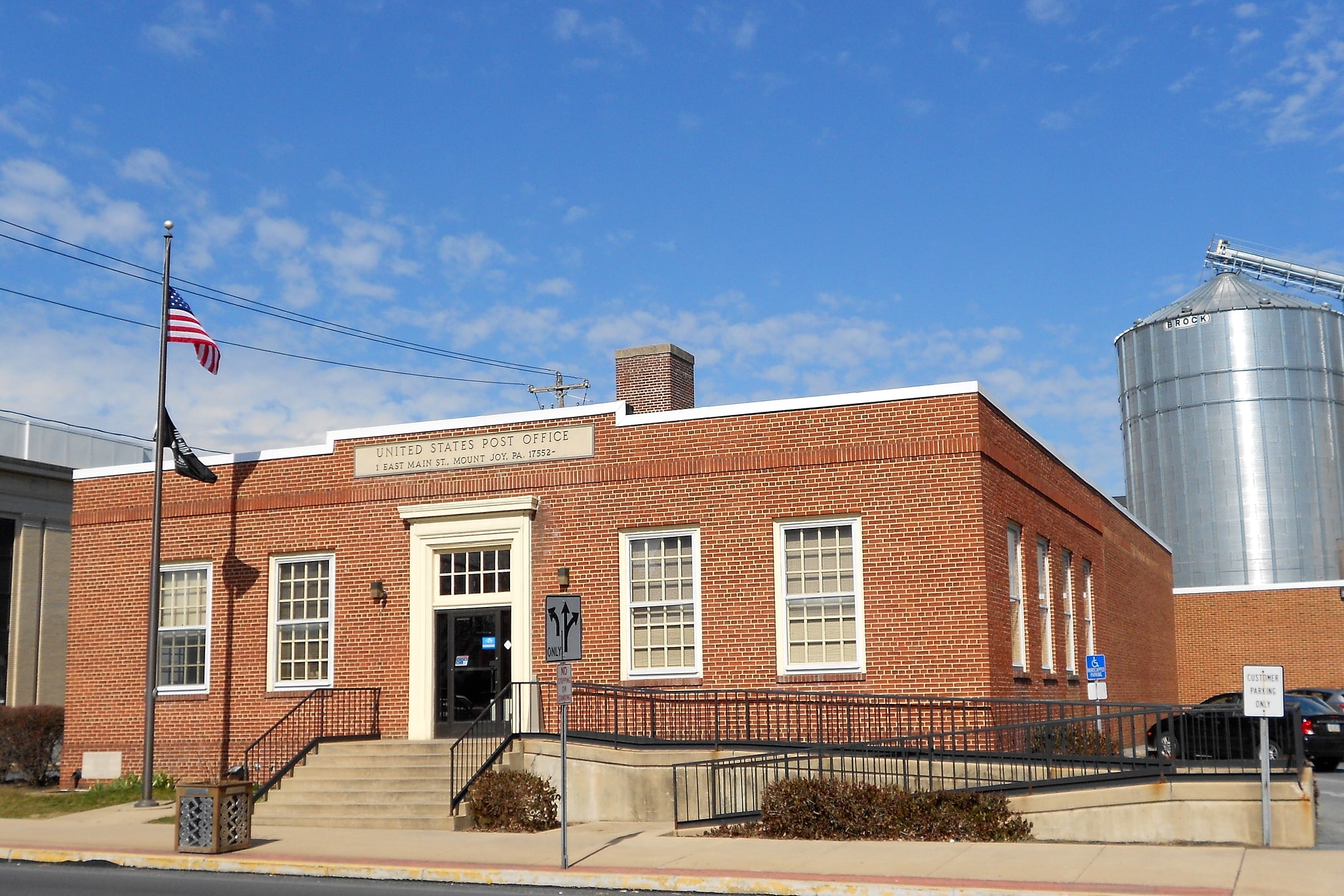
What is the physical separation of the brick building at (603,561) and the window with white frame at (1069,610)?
8cm

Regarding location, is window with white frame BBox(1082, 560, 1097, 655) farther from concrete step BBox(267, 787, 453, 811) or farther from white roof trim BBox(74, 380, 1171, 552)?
concrete step BBox(267, 787, 453, 811)

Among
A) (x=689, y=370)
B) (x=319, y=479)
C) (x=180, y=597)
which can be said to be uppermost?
(x=689, y=370)

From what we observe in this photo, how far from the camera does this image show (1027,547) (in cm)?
2217

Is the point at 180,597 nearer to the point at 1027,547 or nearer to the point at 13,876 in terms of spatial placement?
the point at 13,876

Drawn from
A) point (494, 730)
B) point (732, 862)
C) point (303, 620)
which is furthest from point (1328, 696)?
point (303, 620)

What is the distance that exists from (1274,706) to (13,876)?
1396 centimetres

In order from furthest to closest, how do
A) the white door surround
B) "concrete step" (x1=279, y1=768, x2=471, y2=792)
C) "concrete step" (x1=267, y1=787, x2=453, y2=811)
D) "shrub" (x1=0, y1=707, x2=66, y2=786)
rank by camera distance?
"shrub" (x1=0, y1=707, x2=66, y2=786)
the white door surround
"concrete step" (x1=279, y1=768, x2=471, y2=792)
"concrete step" (x1=267, y1=787, x2=453, y2=811)

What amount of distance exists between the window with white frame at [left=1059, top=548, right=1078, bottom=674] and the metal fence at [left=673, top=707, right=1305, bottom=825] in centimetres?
527

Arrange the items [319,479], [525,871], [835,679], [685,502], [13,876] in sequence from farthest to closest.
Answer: [319,479], [685,502], [835,679], [13,876], [525,871]

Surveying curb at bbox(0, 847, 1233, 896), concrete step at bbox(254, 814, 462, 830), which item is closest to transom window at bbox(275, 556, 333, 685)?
concrete step at bbox(254, 814, 462, 830)

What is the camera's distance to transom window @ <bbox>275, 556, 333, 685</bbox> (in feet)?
75.7

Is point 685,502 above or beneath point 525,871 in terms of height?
above

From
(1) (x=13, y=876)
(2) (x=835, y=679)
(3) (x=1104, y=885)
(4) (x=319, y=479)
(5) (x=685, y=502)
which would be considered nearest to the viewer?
(3) (x=1104, y=885)

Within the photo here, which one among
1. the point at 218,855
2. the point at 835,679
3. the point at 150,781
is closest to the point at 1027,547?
the point at 835,679
